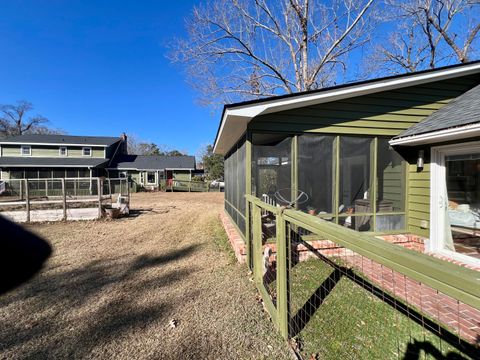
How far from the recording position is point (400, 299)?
10.9ft

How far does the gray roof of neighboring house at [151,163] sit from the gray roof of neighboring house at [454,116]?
75.7 ft

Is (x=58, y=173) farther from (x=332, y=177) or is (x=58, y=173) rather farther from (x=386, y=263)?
(x=386, y=263)

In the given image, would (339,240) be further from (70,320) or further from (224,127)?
(224,127)

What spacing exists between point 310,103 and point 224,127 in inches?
70.1

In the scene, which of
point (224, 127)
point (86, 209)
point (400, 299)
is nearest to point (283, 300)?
point (400, 299)

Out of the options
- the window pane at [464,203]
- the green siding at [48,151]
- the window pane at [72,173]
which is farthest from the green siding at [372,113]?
the green siding at [48,151]

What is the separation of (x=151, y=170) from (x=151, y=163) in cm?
148

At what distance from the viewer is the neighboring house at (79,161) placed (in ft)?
67.4

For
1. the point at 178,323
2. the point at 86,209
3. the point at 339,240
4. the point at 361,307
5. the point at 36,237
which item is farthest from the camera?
the point at 86,209

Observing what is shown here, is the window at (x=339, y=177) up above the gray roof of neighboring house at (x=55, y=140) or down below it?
A: below

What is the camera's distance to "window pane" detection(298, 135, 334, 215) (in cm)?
486

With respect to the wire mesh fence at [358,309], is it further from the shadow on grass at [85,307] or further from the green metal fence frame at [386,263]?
the shadow on grass at [85,307]

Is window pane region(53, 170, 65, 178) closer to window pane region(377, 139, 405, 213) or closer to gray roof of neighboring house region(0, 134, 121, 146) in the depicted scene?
gray roof of neighboring house region(0, 134, 121, 146)

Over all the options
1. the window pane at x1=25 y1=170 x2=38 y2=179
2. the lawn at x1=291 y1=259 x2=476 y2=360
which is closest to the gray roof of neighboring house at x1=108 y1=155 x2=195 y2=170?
the window pane at x1=25 y1=170 x2=38 y2=179
